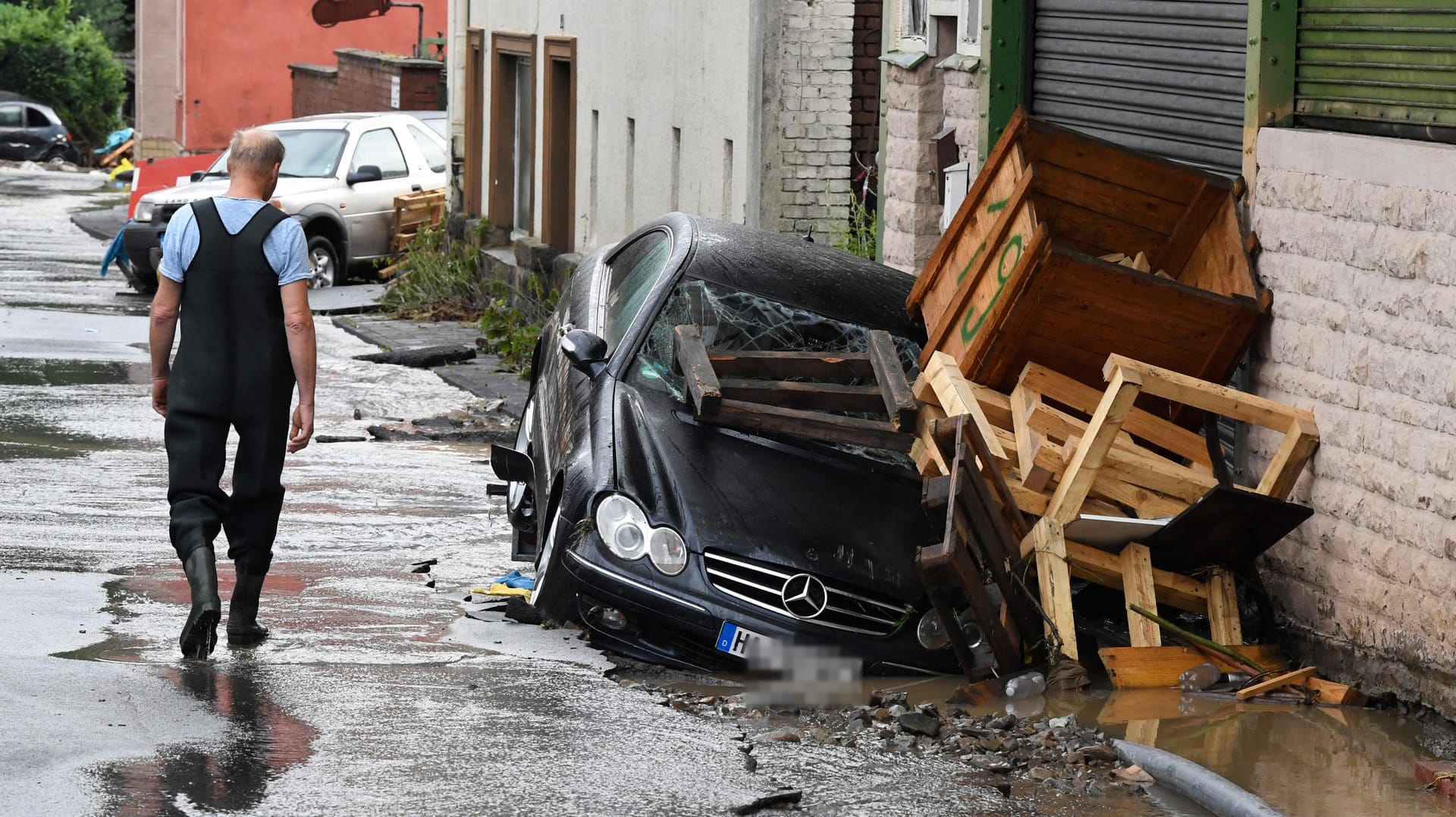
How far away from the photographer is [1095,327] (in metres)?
7.28

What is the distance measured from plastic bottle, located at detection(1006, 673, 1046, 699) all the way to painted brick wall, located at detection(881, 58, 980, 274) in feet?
16.7

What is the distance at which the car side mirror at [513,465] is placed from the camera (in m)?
7.95

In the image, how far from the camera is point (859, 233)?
1328 cm

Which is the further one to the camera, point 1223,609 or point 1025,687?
point 1223,609

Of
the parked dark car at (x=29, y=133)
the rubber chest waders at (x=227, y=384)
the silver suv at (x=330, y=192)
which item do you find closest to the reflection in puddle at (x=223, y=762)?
the rubber chest waders at (x=227, y=384)

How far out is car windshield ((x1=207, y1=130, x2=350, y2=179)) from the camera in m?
22.0

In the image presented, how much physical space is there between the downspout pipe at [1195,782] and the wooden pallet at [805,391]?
171cm

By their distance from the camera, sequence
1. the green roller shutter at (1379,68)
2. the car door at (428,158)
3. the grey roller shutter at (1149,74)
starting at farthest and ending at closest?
the car door at (428,158) → the grey roller shutter at (1149,74) → the green roller shutter at (1379,68)

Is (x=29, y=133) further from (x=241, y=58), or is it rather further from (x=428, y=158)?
(x=428, y=158)

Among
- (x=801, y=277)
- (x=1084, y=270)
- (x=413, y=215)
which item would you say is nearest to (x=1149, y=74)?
(x=801, y=277)

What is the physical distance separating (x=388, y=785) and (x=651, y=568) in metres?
1.60

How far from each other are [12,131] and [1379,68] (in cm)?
4627

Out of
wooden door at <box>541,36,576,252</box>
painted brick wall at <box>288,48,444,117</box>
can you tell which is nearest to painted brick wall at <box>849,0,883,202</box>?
wooden door at <box>541,36,576,252</box>

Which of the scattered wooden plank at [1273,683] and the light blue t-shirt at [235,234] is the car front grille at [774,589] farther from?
the light blue t-shirt at [235,234]
